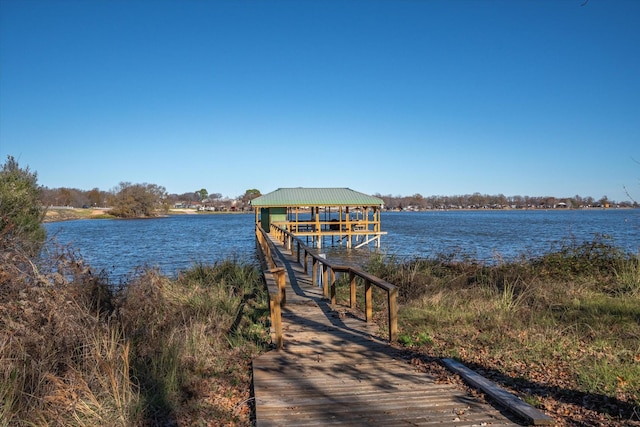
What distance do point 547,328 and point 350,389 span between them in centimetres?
369

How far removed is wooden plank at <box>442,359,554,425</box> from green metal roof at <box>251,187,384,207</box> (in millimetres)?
28918

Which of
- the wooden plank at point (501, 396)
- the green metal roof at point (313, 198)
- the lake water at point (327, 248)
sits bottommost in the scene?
the lake water at point (327, 248)

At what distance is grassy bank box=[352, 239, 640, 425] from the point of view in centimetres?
461

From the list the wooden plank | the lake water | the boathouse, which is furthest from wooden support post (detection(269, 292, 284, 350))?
the boathouse

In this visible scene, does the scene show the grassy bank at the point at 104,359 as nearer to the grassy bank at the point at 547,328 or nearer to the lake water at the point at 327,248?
the lake water at the point at 327,248

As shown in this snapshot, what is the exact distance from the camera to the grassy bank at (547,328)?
15.1ft

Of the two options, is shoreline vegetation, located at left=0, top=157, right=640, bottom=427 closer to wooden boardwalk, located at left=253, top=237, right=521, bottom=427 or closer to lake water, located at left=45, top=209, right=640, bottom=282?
wooden boardwalk, located at left=253, top=237, right=521, bottom=427

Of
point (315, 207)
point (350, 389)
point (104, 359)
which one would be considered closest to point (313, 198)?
point (315, 207)

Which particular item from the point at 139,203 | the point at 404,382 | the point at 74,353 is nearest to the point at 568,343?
the point at 404,382

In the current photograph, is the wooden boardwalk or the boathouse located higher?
the boathouse

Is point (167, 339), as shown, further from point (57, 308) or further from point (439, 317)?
point (439, 317)

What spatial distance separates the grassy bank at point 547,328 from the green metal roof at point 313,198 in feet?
74.4

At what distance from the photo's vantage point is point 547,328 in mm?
6781

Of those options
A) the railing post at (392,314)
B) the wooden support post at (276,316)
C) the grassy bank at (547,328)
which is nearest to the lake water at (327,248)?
the grassy bank at (547,328)
